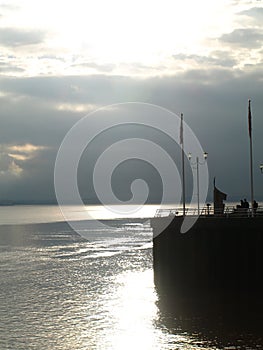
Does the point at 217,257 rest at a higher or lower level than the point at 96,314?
higher

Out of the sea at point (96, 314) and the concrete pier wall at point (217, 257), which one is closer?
the sea at point (96, 314)

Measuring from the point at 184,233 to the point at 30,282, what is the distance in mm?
17274

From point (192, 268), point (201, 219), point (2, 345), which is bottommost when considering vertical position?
point (2, 345)

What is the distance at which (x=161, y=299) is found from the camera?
1745 inches

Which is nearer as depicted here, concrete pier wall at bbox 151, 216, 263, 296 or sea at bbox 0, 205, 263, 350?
sea at bbox 0, 205, 263, 350

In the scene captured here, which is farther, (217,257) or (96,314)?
(217,257)

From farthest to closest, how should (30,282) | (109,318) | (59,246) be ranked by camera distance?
(59,246)
(30,282)
(109,318)

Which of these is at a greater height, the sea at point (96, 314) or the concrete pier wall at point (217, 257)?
the concrete pier wall at point (217, 257)

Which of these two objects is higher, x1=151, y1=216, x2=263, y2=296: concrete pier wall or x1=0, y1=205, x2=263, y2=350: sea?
x1=151, y1=216, x2=263, y2=296: concrete pier wall

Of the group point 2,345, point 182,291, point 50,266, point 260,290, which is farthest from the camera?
point 50,266

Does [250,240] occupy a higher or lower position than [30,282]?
higher

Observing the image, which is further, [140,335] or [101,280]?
[101,280]

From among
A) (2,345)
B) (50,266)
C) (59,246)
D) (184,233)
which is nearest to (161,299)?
(184,233)

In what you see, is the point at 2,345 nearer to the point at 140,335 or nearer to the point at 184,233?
the point at 140,335
